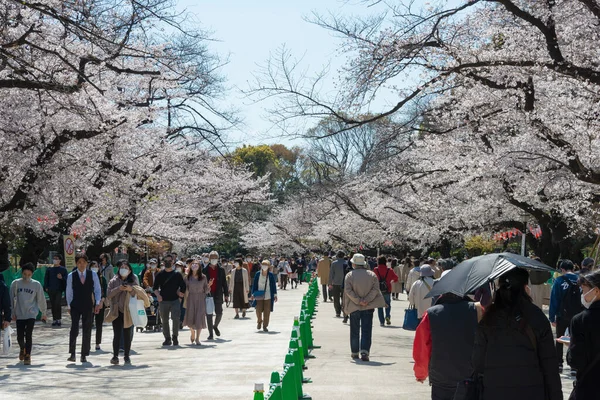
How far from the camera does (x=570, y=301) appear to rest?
12805 mm

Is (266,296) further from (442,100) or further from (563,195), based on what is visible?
(563,195)

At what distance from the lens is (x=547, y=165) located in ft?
75.4

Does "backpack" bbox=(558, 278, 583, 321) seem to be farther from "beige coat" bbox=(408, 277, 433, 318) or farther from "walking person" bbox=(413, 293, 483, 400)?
"walking person" bbox=(413, 293, 483, 400)

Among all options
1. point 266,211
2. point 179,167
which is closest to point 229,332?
point 179,167

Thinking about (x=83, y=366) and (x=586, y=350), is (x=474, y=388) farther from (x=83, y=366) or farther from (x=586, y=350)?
(x=83, y=366)

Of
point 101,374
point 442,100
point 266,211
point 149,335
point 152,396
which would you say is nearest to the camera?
point 152,396

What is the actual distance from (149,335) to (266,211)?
61791 millimetres

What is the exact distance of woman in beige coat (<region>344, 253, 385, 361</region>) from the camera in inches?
547

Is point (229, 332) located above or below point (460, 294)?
below

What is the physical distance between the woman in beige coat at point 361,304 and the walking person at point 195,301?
4.46 metres

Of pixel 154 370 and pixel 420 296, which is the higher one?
pixel 420 296

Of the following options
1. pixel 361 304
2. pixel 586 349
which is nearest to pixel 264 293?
pixel 361 304

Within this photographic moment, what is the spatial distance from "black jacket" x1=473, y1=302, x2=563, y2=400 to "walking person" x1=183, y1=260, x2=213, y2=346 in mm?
12474

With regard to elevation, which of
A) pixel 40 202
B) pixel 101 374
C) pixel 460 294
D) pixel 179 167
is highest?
pixel 179 167
